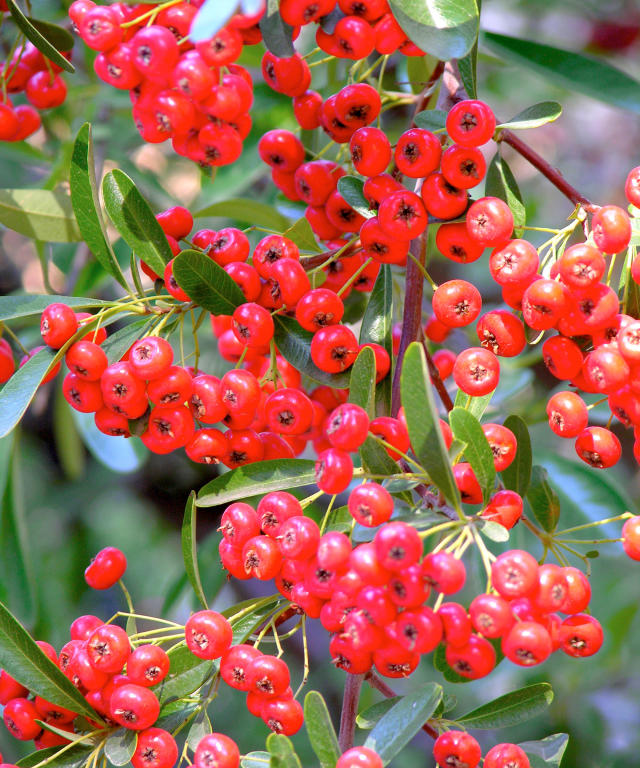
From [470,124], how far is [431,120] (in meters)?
0.11

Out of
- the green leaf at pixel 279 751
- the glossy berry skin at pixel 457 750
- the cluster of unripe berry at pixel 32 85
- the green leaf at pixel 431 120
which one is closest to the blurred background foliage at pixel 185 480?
the cluster of unripe berry at pixel 32 85

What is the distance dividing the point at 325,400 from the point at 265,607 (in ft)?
1.27

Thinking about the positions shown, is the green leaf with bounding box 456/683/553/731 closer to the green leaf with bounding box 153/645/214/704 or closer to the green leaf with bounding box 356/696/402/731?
the green leaf with bounding box 356/696/402/731

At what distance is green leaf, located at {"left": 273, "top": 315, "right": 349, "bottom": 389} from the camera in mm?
1205

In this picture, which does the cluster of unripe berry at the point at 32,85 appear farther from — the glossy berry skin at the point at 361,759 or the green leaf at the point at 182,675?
the glossy berry skin at the point at 361,759

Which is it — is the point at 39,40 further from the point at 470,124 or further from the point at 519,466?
the point at 519,466

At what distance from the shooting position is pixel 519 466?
1279mm

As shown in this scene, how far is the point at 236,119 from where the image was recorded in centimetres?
112

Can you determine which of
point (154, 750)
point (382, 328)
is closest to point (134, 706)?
point (154, 750)

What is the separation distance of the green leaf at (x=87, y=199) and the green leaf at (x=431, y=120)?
448 millimetres

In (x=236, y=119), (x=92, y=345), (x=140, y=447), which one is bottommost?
(x=140, y=447)

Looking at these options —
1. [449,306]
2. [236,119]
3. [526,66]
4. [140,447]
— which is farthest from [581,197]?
[140,447]

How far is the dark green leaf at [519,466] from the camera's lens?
49.5 inches

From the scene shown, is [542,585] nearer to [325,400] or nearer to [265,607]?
[265,607]
